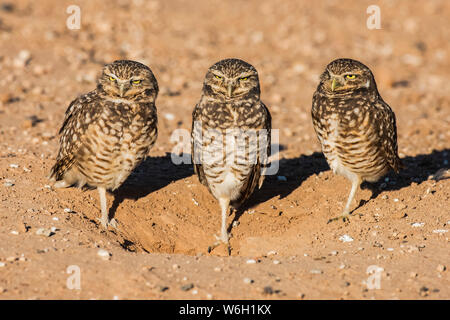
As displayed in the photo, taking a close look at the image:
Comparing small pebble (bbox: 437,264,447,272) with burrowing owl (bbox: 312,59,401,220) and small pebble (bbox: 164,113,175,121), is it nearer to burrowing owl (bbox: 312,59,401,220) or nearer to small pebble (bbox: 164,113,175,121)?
burrowing owl (bbox: 312,59,401,220)

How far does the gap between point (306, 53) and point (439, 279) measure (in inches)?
387

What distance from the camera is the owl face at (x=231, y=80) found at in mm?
6297

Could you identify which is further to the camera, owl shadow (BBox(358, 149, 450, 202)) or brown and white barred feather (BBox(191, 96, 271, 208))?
owl shadow (BBox(358, 149, 450, 202))

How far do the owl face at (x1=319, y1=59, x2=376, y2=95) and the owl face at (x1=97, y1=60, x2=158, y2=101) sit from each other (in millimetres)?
1891

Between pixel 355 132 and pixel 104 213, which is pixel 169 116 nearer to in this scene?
pixel 104 213

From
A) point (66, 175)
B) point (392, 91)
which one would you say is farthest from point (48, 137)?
point (392, 91)

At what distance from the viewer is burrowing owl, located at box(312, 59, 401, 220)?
6582mm

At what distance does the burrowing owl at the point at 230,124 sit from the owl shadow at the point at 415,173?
5.47ft

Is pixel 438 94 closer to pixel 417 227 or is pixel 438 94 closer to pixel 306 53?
pixel 306 53

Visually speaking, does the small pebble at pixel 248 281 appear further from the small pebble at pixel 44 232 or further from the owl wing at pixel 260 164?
the small pebble at pixel 44 232

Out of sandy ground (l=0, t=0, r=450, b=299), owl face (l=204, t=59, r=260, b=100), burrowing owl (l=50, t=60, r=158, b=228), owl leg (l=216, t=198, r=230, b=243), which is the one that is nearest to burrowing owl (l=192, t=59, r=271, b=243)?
owl face (l=204, t=59, r=260, b=100)

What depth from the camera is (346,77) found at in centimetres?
663

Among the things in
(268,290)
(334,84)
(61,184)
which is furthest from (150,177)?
(268,290)

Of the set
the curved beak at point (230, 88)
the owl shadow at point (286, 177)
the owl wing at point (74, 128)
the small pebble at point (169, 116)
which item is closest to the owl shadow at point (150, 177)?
the owl wing at point (74, 128)
